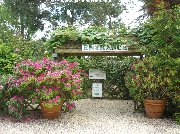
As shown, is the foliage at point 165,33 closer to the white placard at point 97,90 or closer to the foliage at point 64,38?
the foliage at point 64,38

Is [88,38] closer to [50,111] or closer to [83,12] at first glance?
[50,111]

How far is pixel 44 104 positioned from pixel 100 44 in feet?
8.10

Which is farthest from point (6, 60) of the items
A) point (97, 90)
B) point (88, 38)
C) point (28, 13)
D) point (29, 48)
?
point (28, 13)

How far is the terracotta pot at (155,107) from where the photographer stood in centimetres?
730

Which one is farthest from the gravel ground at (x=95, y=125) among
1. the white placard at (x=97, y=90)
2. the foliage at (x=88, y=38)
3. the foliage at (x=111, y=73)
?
the foliage at (x=111, y=73)

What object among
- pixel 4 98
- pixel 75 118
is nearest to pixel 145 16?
pixel 75 118

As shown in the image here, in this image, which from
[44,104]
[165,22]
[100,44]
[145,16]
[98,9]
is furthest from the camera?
[98,9]

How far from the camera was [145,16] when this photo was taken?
1259 centimetres

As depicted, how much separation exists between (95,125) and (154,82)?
6.06 feet

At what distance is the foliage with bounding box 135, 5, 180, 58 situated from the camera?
7316 millimetres

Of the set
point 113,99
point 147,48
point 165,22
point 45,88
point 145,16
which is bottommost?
point 113,99

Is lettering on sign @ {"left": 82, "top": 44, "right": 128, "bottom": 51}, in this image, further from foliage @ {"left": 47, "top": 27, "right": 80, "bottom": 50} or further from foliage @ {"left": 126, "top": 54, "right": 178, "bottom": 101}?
foliage @ {"left": 126, "top": 54, "right": 178, "bottom": 101}

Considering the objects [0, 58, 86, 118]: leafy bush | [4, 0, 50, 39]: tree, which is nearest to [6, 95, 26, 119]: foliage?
[0, 58, 86, 118]: leafy bush

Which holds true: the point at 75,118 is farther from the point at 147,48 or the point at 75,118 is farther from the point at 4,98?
the point at 147,48
